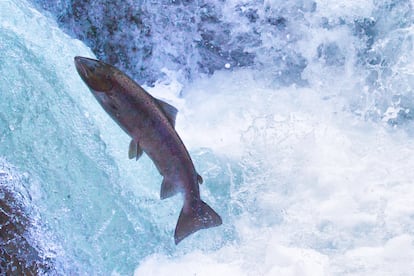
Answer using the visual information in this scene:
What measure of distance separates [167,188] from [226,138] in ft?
5.08

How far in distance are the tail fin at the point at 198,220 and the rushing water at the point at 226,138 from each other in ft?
2.39

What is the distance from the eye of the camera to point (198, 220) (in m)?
2.06

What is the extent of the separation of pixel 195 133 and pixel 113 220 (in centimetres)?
101

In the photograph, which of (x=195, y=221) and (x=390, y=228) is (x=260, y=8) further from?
(x=195, y=221)

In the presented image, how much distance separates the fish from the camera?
5.91 feet

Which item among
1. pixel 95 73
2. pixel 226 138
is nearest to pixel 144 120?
pixel 95 73

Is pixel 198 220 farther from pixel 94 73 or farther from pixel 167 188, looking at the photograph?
pixel 94 73

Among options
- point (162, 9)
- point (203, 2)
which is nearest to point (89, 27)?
point (162, 9)

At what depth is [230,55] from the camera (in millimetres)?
4137

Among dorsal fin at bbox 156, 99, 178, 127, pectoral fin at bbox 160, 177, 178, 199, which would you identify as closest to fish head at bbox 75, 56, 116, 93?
dorsal fin at bbox 156, 99, 178, 127

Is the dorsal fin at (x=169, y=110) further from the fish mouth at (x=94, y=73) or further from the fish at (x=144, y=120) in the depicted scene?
the fish mouth at (x=94, y=73)

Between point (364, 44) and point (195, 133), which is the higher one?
point (364, 44)

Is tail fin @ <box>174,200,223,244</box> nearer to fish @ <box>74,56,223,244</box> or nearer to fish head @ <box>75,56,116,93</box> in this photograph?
fish @ <box>74,56,223,244</box>

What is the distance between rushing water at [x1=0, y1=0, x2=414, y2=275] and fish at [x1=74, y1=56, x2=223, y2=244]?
85 cm
